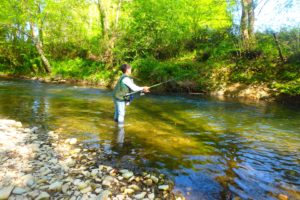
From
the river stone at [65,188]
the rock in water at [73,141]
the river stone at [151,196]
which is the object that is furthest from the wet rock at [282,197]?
the rock in water at [73,141]

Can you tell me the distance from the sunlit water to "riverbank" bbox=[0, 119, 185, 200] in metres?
0.44

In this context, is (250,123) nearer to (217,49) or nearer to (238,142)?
(238,142)

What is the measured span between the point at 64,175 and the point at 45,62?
77.8ft

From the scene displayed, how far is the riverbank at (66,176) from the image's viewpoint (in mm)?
4250

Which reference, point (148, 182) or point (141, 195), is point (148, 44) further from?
point (141, 195)

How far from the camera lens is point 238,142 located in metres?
7.27

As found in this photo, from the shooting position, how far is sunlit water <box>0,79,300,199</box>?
484cm

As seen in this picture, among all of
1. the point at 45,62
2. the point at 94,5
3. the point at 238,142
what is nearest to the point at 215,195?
the point at 238,142

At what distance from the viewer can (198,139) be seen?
7.41 metres

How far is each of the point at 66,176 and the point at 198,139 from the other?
3920 mm

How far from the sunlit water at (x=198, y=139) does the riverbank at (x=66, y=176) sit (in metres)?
0.44

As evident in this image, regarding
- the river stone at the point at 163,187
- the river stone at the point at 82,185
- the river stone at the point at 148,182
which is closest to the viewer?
the river stone at the point at 82,185

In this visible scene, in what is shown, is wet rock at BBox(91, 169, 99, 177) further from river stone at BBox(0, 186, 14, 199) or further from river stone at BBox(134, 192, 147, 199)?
river stone at BBox(0, 186, 14, 199)

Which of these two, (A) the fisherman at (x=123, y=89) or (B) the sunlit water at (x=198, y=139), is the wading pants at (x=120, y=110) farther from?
(B) the sunlit water at (x=198, y=139)
